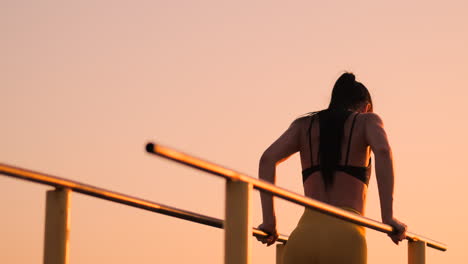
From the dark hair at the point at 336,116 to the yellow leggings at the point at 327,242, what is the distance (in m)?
0.19

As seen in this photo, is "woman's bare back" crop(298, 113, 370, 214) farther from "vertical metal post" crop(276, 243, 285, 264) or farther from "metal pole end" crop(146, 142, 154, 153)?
"metal pole end" crop(146, 142, 154, 153)

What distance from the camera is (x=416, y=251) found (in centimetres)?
585

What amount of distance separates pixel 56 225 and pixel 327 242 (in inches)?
70.3

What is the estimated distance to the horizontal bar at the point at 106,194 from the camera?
9.68ft

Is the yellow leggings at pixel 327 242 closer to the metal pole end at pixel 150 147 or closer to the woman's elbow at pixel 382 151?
the woman's elbow at pixel 382 151

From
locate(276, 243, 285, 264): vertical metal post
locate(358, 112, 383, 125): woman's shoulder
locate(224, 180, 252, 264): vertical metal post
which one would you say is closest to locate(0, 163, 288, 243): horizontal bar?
locate(224, 180, 252, 264): vertical metal post

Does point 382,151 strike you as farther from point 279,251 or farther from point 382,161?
point 279,251

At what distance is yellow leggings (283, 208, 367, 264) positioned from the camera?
15.7 ft

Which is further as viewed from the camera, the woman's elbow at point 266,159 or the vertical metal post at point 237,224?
the woman's elbow at point 266,159

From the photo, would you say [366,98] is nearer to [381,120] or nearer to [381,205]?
[381,120]

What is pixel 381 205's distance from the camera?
4.87 meters

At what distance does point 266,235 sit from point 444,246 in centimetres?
173

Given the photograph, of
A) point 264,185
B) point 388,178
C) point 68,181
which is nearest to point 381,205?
point 388,178

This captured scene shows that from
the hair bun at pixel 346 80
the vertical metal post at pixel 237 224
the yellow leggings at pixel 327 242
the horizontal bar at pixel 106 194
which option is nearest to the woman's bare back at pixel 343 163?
the yellow leggings at pixel 327 242
